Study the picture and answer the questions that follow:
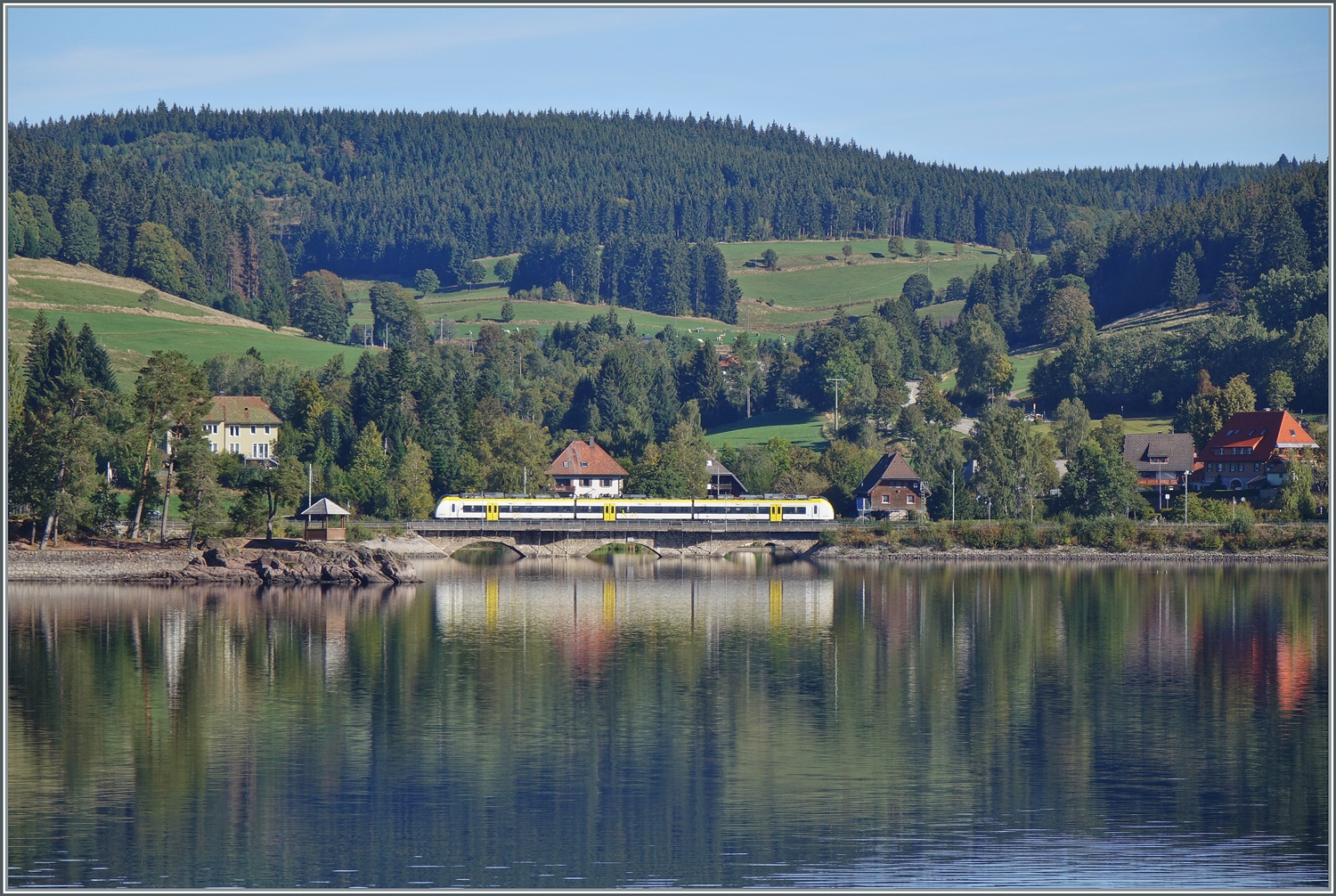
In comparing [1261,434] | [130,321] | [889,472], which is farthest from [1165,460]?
[130,321]

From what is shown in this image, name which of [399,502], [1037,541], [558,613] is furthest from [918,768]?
[399,502]

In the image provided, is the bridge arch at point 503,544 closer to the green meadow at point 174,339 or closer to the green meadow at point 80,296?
the green meadow at point 174,339

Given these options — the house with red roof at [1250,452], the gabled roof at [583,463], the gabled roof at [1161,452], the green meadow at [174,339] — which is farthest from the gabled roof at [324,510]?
the green meadow at [174,339]

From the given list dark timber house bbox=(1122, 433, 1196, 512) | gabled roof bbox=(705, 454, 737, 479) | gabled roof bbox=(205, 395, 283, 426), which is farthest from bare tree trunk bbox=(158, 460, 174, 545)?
dark timber house bbox=(1122, 433, 1196, 512)

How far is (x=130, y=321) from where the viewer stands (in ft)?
533

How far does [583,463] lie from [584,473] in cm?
89

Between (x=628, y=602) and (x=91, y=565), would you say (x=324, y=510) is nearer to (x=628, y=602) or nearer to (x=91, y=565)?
(x=91, y=565)

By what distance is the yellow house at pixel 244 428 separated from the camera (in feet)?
381

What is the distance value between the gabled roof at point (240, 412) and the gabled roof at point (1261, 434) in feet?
236

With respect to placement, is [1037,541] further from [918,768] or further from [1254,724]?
[918,768]

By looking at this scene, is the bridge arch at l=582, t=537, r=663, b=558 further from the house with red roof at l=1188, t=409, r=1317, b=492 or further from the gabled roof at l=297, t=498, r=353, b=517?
the house with red roof at l=1188, t=409, r=1317, b=492

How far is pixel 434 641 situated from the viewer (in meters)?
51.2

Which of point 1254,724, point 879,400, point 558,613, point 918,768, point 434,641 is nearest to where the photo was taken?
point 918,768

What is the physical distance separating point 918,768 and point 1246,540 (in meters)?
63.7
